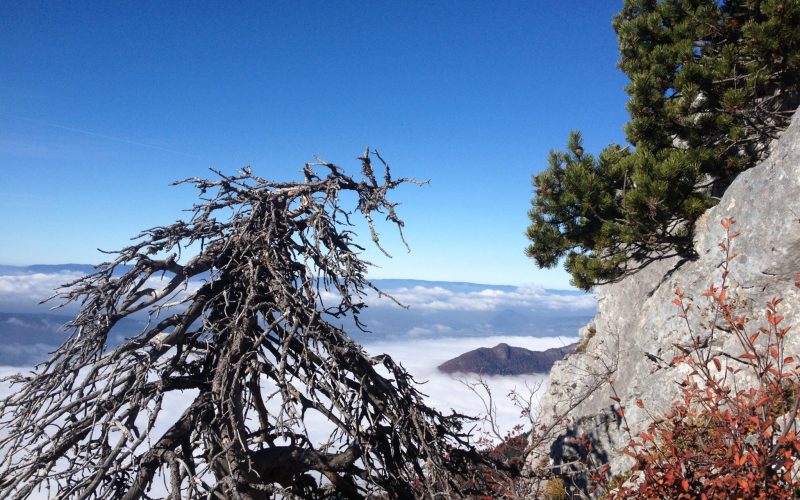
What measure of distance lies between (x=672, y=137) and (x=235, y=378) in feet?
34.3

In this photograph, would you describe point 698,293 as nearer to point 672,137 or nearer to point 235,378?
point 672,137

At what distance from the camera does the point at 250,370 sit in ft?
12.2

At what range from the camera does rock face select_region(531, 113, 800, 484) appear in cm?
728

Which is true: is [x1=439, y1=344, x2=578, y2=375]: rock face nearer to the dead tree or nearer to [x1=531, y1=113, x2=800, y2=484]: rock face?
[x1=531, y1=113, x2=800, y2=484]: rock face

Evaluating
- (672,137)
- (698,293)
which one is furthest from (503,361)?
(698,293)

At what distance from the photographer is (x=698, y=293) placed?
Answer: 8.40 m

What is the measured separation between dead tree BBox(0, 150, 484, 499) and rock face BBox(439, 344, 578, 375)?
113288 mm

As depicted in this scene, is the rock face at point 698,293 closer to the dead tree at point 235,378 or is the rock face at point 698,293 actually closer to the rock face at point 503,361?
the dead tree at point 235,378

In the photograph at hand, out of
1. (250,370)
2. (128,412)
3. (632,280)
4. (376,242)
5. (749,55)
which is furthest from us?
(632,280)

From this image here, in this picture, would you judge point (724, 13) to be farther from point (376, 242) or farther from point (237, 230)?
point (237, 230)

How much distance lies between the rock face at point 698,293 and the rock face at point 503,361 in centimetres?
10618

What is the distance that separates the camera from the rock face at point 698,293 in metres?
7.28

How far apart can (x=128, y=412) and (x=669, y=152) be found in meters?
9.87

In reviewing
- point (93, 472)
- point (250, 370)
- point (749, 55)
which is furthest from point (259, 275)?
point (749, 55)
